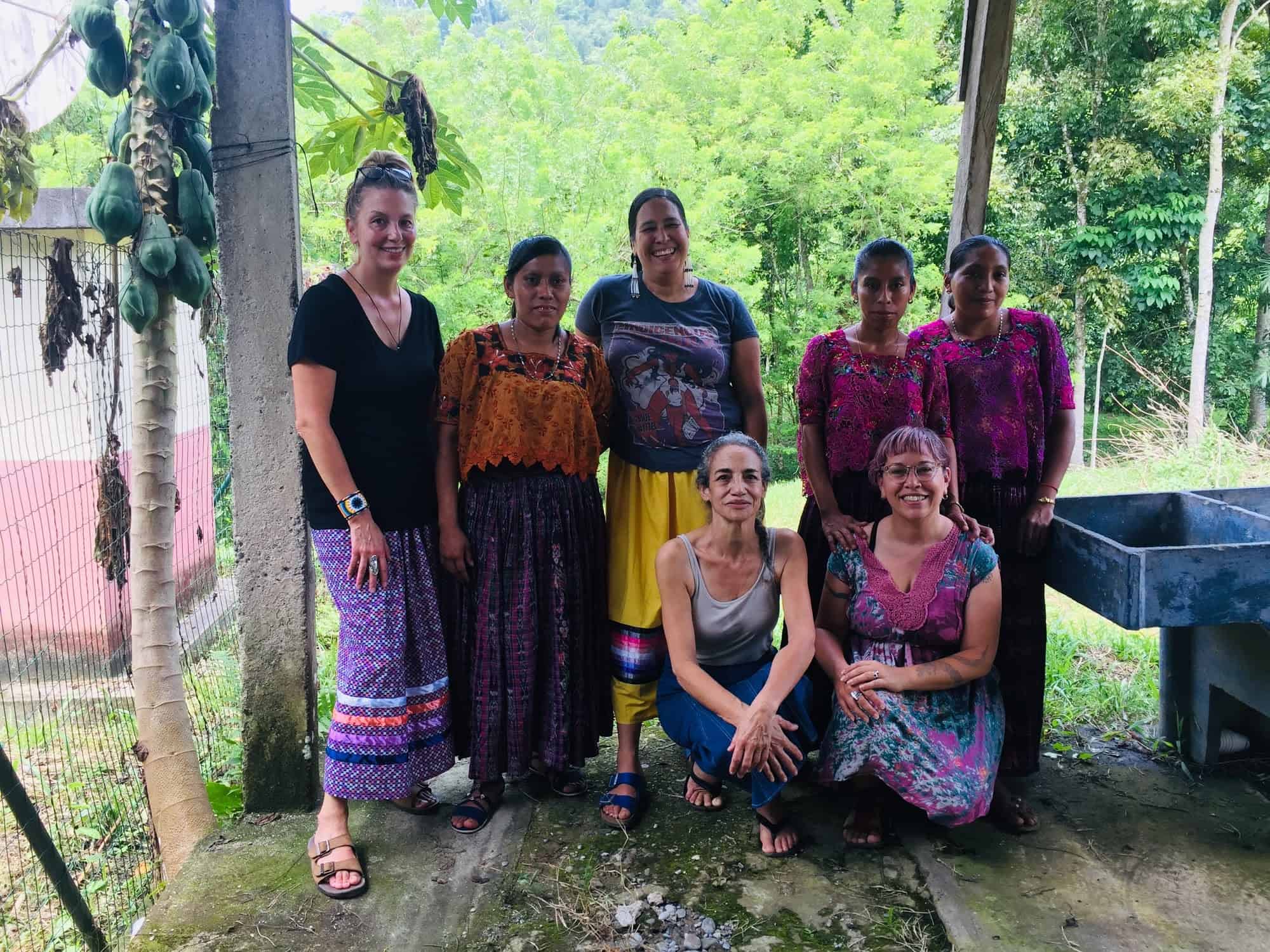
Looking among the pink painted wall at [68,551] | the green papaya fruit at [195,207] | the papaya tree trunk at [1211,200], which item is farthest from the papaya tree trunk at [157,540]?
the papaya tree trunk at [1211,200]

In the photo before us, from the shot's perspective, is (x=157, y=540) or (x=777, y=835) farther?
(x=157, y=540)

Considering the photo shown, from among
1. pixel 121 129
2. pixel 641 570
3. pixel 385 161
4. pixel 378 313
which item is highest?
pixel 121 129

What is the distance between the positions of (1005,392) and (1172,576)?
690 mm

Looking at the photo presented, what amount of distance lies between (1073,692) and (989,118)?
2276 millimetres

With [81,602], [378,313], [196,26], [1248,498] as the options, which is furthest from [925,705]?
[81,602]

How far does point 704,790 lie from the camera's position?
2861mm

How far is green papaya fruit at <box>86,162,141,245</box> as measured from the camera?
8.39 feet

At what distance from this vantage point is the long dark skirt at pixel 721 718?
8.50 ft

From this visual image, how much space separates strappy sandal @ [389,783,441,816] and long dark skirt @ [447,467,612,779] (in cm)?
18

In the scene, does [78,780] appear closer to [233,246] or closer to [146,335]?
[146,335]

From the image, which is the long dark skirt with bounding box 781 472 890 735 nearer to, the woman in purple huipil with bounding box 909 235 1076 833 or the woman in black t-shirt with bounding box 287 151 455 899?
the woman in purple huipil with bounding box 909 235 1076 833

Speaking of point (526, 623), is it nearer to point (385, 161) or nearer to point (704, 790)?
point (704, 790)

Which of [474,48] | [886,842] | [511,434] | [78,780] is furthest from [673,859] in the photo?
[474,48]

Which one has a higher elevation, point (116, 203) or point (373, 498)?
point (116, 203)
